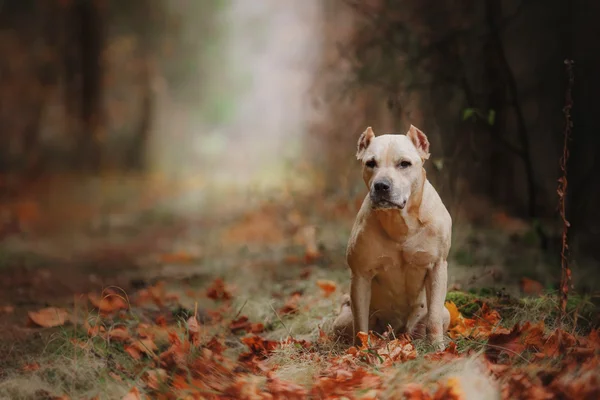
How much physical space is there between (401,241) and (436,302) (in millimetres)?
348

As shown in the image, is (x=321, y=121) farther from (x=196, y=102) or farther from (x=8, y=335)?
(x=8, y=335)

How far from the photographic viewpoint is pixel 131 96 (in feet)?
58.0

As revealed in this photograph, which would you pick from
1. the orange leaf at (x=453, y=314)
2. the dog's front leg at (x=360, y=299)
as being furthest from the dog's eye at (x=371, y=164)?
the orange leaf at (x=453, y=314)

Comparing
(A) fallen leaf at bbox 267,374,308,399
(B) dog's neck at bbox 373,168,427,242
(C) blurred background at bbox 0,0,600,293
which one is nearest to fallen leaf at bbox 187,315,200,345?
(A) fallen leaf at bbox 267,374,308,399

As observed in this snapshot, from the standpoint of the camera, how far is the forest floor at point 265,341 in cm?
272

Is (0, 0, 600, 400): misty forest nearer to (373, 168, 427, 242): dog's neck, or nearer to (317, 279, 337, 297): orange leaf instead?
(317, 279, 337, 297): orange leaf

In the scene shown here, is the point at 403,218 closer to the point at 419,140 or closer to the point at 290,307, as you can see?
the point at 419,140

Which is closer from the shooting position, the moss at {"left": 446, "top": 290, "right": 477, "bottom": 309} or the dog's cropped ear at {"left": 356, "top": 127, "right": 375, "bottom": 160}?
the dog's cropped ear at {"left": 356, "top": 127, "right": 375, "bottom": 160}

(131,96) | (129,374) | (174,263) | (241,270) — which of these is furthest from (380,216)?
(131,96)

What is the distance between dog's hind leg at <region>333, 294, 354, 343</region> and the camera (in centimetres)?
352

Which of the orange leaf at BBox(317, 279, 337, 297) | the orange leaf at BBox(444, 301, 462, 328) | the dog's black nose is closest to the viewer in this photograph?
the dog's black nose

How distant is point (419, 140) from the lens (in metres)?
3.25

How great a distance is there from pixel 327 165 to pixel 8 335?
7.67m

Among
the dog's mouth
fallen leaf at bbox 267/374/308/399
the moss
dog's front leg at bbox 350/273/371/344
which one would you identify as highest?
the dog's mouth
